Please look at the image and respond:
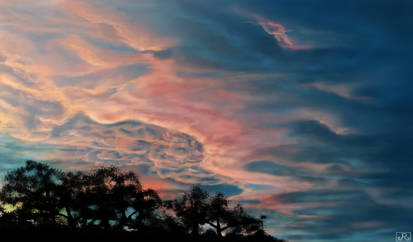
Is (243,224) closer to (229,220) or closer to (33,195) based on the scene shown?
(229,220)

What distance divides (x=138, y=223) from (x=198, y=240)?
642 inches

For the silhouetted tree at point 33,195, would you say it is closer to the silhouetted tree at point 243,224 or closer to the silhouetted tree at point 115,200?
the silhouetted tree at point 115,200

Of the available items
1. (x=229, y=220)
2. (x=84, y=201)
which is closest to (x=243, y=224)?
(x=229, y=220)

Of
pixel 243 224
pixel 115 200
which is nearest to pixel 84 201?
pixel 115 200

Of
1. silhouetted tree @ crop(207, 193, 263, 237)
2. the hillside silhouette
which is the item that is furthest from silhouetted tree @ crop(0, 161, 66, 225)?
silhouetted tree @ crop(207, 193, 263, 237)

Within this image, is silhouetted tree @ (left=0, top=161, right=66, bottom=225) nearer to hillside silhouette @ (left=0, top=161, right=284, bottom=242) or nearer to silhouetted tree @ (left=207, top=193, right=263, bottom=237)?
hillside silhouette @ (left=0, top=161, right=284, bottom=242)

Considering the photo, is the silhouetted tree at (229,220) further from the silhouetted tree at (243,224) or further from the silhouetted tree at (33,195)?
the silhouetted tree at (33,195)

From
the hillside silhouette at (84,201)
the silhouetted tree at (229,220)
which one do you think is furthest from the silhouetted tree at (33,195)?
the silhouetted tree at (229,220)

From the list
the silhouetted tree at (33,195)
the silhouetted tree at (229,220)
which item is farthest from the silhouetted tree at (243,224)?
the silhouetted tree at (33,195)

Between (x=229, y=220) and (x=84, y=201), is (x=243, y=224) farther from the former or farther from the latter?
(x=84, y=201)

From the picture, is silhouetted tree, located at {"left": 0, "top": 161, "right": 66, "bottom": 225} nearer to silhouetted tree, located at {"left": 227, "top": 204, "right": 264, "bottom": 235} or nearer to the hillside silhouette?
the hillside silhouette

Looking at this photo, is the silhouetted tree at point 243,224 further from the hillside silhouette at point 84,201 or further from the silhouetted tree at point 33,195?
the silhouetted tree at point 33,195

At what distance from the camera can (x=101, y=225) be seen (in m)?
70.0

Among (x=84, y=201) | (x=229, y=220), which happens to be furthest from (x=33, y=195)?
(x=229, y=220)
